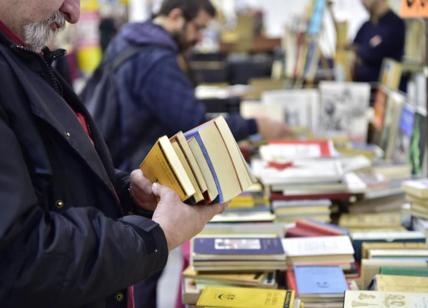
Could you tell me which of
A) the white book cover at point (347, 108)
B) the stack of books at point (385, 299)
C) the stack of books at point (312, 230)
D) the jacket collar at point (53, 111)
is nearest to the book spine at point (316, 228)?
the stack of books at point (312, 230)

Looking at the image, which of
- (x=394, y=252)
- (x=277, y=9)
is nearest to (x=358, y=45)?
(x=394, y=252)

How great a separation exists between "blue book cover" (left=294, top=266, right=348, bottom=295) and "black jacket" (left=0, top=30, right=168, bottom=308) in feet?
1.96

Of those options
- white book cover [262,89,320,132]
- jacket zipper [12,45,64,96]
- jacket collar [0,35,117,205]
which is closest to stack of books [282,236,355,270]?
jacket collar [0,35,117,205]

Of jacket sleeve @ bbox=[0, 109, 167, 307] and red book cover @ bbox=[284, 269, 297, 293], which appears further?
red book cover @ bbox=[284, 269, 297, 293]

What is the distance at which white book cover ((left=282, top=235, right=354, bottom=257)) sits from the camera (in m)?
1.87

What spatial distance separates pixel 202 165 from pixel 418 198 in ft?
3.42

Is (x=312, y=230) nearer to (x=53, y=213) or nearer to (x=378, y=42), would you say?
(x=53, y=213)

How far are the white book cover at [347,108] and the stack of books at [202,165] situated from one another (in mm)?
2253

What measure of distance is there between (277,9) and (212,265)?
11031mm

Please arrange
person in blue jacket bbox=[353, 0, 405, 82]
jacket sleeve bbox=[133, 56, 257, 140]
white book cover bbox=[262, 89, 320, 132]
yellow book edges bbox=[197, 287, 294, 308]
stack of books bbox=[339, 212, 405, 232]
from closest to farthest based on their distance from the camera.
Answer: yellow book edges bbox=[197, 287, 294, 308] < stack of books bbox=[339, 212, 405, 232] < jacket sleeve bbox=[133, 56, 257, 140] < white book cover bbox=[262, 89, 320, 132] < person in blue jacket bbox=[353, 0, 405, 82]

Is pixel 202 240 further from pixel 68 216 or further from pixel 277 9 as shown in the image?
pixel 277 9

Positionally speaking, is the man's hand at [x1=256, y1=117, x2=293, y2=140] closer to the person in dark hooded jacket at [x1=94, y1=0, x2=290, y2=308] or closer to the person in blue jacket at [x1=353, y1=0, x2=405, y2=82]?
the person in dark hooded jacket at [x1=94, y1=0, x2=290, y2=308]

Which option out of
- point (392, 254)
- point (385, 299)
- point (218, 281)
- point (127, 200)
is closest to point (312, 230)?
point (392, 254)

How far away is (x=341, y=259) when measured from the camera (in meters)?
1.87
